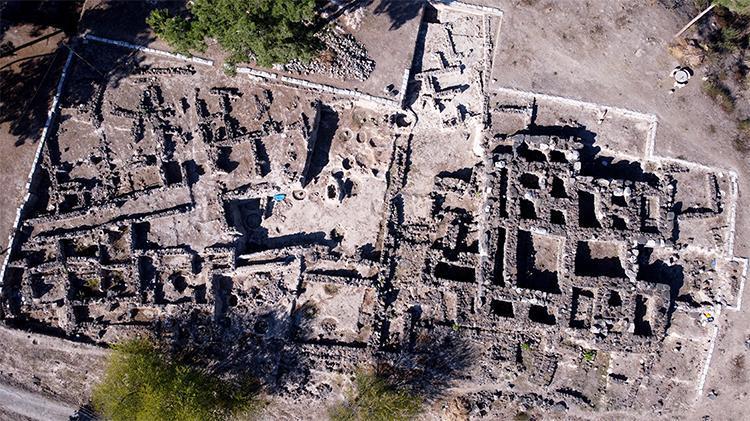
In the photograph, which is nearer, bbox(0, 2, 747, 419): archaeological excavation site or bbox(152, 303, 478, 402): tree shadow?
bbox(0, 2, 747, 419): archaeological excavation site

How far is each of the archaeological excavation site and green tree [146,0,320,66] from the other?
6.89 feet

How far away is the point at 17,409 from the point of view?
22.1 meters

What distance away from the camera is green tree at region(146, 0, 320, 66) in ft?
58.9

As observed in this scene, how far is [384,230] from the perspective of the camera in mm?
21922

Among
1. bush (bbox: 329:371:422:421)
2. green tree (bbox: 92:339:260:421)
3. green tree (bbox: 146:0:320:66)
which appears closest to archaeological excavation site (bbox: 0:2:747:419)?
bush (bbox: 329:371:422:421)

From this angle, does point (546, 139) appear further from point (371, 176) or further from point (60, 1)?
point (60, 1)

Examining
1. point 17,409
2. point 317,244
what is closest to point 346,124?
point 317,244

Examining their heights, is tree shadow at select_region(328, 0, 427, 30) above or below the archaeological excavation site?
above

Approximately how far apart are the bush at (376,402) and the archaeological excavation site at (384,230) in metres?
0.67

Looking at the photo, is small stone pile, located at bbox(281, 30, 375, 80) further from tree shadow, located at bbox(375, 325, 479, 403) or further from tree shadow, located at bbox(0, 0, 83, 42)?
tree shadow, located at bbox(375, 325, 479, 403)

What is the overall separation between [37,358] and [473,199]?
62.9ft

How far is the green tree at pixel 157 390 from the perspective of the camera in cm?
2017

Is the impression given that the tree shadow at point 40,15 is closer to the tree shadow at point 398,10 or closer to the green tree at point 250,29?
the green tree at point 250,29

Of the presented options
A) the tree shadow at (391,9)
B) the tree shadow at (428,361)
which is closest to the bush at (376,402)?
the tree shadow at (428,361)
